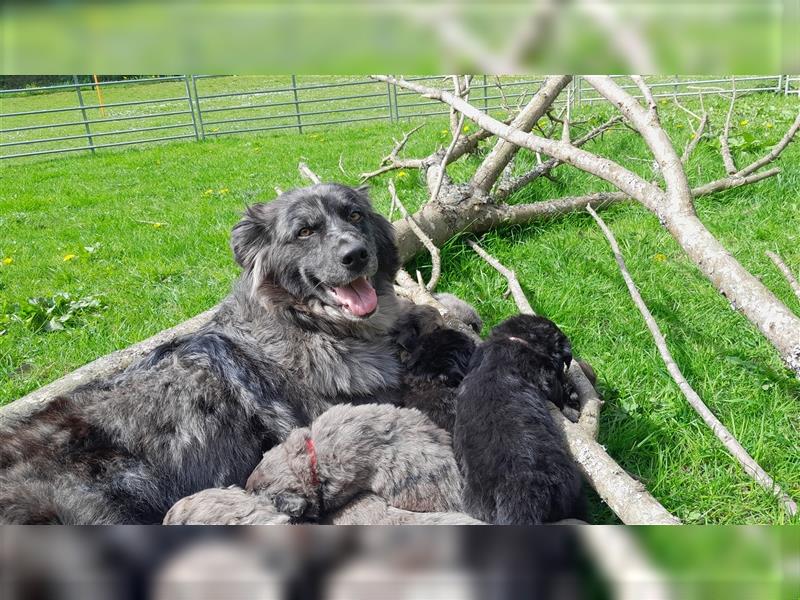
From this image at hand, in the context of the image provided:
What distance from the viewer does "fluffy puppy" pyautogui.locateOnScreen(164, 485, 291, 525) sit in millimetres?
3043

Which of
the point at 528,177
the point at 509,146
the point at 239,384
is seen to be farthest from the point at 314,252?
the point at 528,177

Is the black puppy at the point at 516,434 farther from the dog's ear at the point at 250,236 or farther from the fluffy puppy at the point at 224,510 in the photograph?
the dog's ear at the point at 250,236

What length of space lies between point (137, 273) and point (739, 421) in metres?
6.04

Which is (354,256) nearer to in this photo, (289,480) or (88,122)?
(289,480)

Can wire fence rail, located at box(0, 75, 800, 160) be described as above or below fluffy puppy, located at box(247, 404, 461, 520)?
above

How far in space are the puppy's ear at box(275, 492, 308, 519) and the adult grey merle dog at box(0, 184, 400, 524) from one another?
0.56 m

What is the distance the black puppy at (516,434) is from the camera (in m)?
3.12

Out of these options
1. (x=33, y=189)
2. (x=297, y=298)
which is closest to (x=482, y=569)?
(x=297, y=298)

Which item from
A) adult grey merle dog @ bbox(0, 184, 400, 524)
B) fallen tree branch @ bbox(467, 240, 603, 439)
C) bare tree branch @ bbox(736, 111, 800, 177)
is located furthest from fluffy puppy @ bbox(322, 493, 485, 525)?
bare tree branch @ bbox(736, 111, 800, 177)

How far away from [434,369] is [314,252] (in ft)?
3.51

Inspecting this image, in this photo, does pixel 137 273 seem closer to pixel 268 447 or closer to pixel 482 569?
pixel 268 447

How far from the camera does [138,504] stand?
132 inches

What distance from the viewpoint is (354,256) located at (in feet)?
13.8

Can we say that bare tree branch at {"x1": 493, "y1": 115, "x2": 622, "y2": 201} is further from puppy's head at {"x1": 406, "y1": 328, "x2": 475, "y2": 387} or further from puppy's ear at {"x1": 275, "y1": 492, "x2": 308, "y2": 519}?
puppy's ear at {"x1": 275, "y1": 492, "x2": 308, "y2": 519}
